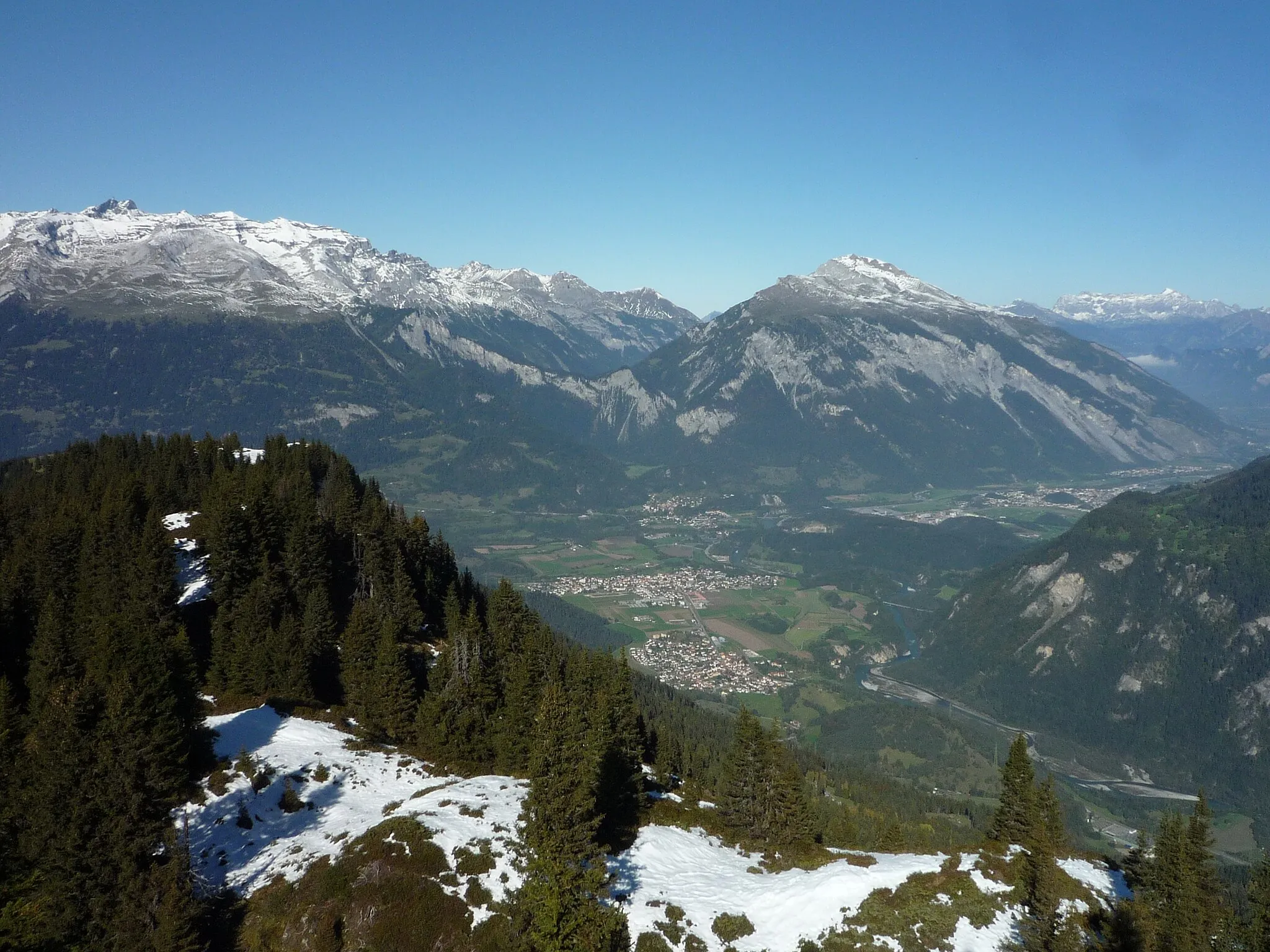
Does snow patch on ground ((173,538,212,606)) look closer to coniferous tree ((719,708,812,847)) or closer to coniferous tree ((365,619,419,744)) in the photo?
coniferous tree ((365,619,419,744))

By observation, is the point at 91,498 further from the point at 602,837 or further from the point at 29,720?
the point at 602,837

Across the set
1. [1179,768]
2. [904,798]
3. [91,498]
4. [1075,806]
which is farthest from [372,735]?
[1179,768]

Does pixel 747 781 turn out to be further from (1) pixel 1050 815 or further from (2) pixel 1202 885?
(2) pixel 1202 885

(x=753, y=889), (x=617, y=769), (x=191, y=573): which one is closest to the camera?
(x=753, y=889)

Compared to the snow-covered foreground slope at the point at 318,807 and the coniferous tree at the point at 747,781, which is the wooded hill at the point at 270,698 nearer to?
the coniferous tree at the point at 747,781

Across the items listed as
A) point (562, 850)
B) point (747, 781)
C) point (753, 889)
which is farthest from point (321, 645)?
point (753, 889)

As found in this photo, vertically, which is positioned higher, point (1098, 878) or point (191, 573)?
point (191, 573)

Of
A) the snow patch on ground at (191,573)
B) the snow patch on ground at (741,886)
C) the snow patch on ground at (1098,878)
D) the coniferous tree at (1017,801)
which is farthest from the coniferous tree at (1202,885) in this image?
the snow patch on ground at (191,573)

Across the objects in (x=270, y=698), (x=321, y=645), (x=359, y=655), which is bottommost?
(x=270, y=698)
